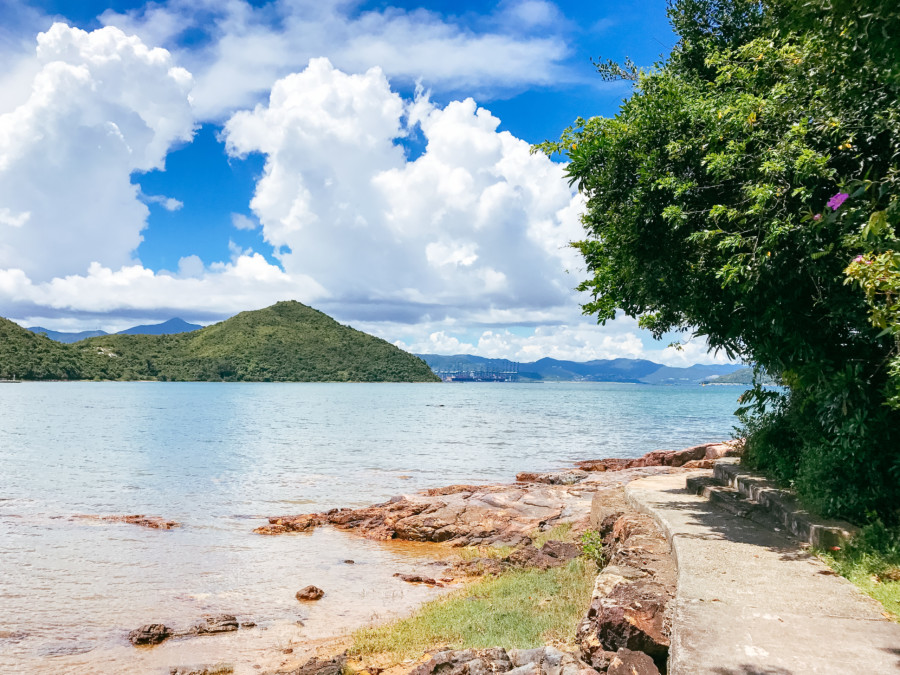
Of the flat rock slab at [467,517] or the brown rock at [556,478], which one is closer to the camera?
the flat rock slab at [467,517]

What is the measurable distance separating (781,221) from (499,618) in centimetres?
649

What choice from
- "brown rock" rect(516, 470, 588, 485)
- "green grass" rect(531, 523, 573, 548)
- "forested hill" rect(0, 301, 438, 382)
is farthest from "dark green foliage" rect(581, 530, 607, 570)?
"forested hill" rect(0, 301, 438, 382)

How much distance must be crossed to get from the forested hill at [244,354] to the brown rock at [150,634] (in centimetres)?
16253

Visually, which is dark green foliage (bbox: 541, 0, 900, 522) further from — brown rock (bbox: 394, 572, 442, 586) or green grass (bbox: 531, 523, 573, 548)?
brown rock (bbox: 394, 572, 442, 586)

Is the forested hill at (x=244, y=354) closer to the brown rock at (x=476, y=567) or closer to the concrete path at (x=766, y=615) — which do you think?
the brown rock at (x=476, y=567)

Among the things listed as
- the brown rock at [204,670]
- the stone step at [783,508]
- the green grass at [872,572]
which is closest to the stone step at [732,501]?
the stone step at [783,508]

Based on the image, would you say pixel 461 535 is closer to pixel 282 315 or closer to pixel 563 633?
pixel 563 633

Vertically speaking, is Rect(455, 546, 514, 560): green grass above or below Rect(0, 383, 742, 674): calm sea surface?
above

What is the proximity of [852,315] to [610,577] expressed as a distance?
4.36 meters

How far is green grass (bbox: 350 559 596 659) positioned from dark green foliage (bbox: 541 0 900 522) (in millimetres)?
3816

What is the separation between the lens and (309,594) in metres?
11.8

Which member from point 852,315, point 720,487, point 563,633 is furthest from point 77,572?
point 852,315

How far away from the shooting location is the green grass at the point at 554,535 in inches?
554

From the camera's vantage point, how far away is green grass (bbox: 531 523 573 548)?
46.2 ft
